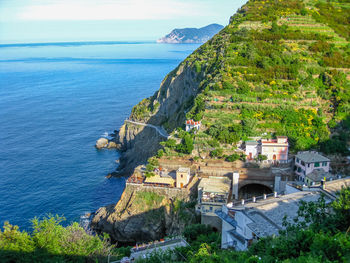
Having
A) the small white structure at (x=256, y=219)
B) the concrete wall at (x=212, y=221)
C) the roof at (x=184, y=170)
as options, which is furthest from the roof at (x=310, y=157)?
the roof at (x=184, y=170)

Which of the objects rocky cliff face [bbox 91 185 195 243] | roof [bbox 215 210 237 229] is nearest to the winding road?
rocky cliff face [bbox 91 185 195 243]

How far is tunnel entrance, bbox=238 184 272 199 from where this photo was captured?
42469 millimetres

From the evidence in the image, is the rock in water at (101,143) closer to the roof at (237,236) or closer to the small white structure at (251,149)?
the small white structure at (251,149)

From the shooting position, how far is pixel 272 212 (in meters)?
25.4

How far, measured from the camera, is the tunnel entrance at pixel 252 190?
42.5 m

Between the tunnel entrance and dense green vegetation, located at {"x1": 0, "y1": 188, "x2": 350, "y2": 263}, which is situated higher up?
dense green vegetation, located at {"x1": 0, "y1": 188, "x2": 350, "y2": 263}

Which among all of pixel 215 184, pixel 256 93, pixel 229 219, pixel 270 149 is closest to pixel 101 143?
pixel 256 93

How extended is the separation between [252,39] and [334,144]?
107ft

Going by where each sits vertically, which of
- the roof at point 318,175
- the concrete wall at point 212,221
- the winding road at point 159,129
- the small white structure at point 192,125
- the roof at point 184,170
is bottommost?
the concrete wall at point 212,221

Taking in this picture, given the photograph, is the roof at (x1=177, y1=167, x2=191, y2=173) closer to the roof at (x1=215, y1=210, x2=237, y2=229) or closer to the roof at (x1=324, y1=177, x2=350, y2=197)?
the roof at (x1=215, y1=210, x2=237, y2=229)

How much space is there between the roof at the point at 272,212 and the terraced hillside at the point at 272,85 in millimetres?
17035

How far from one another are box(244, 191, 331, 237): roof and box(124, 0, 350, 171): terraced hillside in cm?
1703

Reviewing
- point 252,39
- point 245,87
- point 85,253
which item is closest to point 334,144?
point 245,87

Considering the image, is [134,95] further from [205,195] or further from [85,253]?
[85,253]
